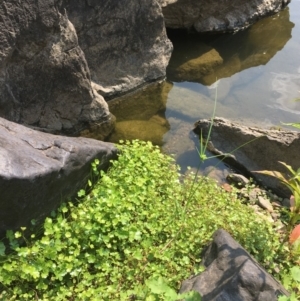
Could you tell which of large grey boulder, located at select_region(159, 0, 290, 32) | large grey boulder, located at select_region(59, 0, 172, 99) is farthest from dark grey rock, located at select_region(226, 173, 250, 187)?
large grey boulder, located at select_region(159, 0, 290, 32)

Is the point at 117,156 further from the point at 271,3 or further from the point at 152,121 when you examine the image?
the point at 271,3

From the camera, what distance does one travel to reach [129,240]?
3.66 meters

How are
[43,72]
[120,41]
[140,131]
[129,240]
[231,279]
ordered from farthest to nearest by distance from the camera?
[120,41], [140,131], [43,72], [129,240], [231,279]

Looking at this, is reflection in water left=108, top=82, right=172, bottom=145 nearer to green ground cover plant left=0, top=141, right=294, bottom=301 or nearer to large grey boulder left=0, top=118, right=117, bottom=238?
green ground cover plant left=0, top=141, right=294, bottom=301

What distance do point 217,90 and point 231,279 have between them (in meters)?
4.41

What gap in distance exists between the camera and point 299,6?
10195 millimetres

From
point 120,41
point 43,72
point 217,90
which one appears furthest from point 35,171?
point 217,90

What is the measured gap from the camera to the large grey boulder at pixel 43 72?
431 centimetres

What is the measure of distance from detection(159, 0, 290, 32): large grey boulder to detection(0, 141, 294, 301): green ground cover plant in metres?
4.21

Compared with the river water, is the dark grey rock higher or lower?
Answer: lower

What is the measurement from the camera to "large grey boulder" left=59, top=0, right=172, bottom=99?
5555 mm

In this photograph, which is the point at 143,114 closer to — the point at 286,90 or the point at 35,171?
the point at 286,90

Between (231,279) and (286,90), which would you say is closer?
(231,279)

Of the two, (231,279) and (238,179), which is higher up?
(231,279)
